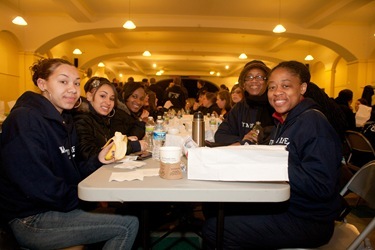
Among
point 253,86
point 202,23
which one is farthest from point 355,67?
point 253,86

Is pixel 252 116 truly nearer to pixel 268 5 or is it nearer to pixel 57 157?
pixel 57 157

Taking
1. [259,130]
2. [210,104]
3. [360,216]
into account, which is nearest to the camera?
[259,130]

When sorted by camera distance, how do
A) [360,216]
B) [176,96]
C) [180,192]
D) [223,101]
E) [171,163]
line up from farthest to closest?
[176,96]
[223,101]
[360,216]
[171,163]
[180,192]

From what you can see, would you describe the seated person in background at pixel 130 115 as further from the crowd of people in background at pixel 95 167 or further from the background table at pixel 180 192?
the background table at pixel 180 192

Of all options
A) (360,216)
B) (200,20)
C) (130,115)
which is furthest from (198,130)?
(200,20)

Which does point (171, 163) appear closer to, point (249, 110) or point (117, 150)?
point (117, 150)

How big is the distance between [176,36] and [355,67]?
568 cm

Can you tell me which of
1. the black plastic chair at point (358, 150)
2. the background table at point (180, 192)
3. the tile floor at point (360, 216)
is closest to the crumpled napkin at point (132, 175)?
the background table at point (180, 192)

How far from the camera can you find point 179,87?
6.42 metres

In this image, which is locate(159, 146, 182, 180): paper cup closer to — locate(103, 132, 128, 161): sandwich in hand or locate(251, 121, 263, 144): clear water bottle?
locate(103, 132, 128, 161): sandwich in hand

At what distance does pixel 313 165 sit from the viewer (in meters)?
1.22

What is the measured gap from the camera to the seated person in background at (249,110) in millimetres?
2514

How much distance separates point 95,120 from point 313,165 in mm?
1535

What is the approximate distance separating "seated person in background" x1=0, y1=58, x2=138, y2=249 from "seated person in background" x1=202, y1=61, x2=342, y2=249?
53 cm
